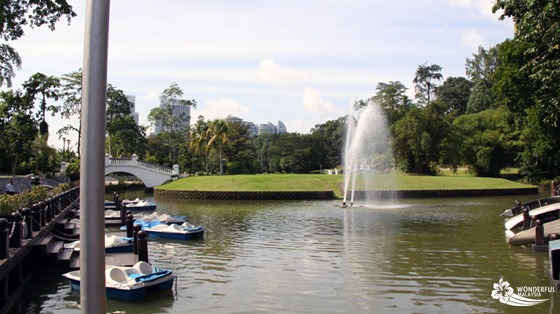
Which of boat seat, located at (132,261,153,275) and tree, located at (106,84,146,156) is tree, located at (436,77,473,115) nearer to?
tree, located at (106,84,146,156)

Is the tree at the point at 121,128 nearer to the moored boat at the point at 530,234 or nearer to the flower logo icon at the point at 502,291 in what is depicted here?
the moored boat at the point at 530,234

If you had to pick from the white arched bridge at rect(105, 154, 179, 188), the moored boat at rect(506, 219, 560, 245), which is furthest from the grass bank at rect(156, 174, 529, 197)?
the moored boat at rect(506, 219, 560, 245)

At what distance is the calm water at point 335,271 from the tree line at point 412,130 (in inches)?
311

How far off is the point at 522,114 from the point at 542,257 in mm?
15631

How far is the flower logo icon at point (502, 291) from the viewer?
10.1m

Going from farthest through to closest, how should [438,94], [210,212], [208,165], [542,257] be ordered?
[438,94] → [208,165] → [210,212] → [542,257]

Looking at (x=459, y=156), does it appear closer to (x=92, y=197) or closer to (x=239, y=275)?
(x=239, y=275)

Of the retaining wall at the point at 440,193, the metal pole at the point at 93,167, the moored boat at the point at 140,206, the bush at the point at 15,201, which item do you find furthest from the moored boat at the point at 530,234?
the moored boat at the point at 140,206

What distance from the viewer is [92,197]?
356 centimetres

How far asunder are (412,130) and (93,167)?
62.5 m

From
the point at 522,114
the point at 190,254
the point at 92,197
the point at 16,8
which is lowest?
the point at 190,254

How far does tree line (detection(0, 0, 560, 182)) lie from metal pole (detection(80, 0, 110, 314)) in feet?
50.2

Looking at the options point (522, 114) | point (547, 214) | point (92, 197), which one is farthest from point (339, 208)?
point (92, 197)

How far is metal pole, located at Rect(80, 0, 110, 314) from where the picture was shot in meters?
3.54
